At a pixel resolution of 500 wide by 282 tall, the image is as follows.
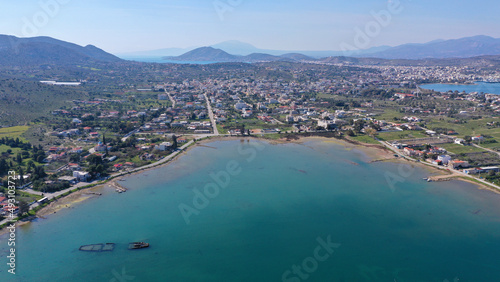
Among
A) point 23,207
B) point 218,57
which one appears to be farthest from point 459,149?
point 218,57

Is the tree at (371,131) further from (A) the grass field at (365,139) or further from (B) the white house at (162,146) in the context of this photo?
(B) the white house at (162,146)

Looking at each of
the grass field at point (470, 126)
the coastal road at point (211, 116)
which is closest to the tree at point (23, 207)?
the coastal road at point (211, 116)

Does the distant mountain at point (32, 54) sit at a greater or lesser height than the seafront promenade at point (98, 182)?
greater

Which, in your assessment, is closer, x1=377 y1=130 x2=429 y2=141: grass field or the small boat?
the small boat

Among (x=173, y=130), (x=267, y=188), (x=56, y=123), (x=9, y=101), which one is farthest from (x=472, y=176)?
(x=9, y=101)

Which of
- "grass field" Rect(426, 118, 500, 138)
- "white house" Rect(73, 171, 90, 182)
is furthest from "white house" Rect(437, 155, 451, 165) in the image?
"white house" Rect(73, 171, 90, 182)

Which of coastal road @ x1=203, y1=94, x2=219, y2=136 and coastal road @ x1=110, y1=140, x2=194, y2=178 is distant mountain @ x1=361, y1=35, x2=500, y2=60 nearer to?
coastal road @ x1=203, y1=94, x2=219, y2=136

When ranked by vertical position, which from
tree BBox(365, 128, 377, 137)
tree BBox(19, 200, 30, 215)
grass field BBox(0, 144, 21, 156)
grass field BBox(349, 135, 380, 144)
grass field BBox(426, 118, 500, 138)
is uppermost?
grass field BBox(0, 144, 21, 156)

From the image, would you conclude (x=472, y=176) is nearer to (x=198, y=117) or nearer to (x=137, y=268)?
→ (x=137, y=268)
